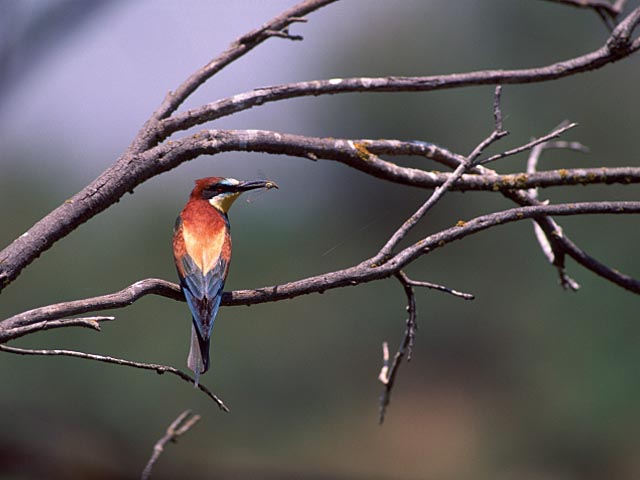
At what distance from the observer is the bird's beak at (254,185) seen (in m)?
1.86

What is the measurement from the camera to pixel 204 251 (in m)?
1.80

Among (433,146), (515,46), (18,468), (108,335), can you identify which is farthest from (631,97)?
(18,468)

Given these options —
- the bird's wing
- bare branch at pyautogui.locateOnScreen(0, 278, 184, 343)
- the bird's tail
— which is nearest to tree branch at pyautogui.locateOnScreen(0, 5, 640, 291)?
bare branch at pyautogui.locateOnScreen(0, 278, 184, 343)

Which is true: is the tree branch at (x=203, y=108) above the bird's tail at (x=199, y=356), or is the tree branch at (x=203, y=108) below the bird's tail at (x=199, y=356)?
above

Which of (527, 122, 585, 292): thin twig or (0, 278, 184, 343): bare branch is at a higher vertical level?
(527, 122, 585, 292): thin twig

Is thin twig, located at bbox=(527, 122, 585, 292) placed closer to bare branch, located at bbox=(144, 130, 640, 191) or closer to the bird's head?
bare branch, located at bbox=(144, 130, 640, 191)

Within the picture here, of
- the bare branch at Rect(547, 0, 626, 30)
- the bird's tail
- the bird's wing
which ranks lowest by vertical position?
the bird's tail

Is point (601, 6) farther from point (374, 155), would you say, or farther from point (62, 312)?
point (62, 312)

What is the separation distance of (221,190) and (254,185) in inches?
4.0

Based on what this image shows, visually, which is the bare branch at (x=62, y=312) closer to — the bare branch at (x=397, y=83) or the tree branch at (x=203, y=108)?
the tree branch at (x=203, y=108)

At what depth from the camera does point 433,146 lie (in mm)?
1718

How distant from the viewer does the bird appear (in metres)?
1.59

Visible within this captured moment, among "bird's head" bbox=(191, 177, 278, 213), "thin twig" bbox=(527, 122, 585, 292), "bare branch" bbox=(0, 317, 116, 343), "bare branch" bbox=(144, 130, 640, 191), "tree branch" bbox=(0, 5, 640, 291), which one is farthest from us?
"bird's head" bbox=(191, 177, 278, 213)

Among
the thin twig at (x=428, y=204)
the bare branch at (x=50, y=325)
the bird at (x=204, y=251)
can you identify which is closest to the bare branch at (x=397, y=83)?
the thin twig at (x=428, y=204)
